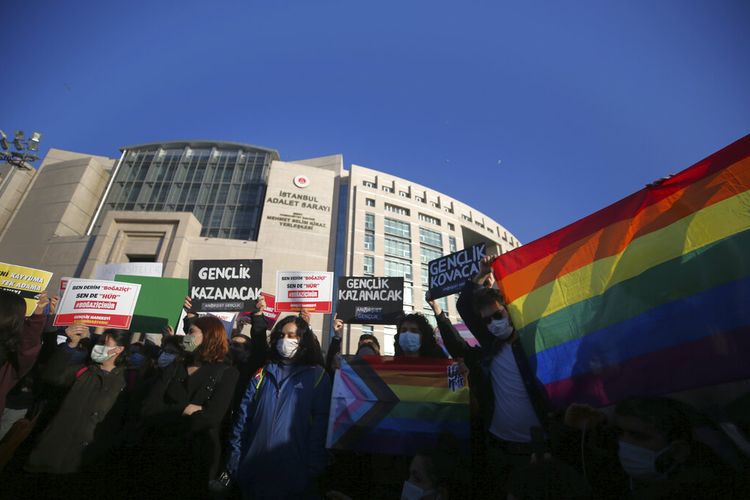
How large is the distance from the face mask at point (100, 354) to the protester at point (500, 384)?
3.58 metres

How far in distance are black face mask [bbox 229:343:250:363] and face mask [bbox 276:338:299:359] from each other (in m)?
1.45

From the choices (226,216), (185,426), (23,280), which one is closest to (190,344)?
(185,426)

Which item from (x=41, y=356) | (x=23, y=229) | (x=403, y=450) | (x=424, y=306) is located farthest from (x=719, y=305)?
(x=23, y=229)

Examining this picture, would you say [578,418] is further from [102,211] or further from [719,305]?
[102,211]

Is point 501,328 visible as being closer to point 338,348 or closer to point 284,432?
point 284,432

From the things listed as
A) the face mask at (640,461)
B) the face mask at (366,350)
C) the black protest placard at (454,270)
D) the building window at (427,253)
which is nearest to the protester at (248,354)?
the face mask at (366,350)

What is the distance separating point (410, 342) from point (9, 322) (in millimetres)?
3351

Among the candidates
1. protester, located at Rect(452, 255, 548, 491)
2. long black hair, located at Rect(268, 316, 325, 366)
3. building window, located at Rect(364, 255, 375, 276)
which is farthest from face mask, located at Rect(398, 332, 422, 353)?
building window, located at Rect(364, 255, 375, 276)

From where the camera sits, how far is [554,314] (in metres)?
2.98

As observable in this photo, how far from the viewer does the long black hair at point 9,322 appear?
2350 millimetres

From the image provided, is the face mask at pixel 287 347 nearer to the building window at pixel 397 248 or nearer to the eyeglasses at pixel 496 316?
the eyeglasses at pixel 496 316

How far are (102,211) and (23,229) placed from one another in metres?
6.12

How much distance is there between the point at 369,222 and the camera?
35188 mm

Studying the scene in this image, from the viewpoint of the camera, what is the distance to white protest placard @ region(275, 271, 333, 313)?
7.18 m
